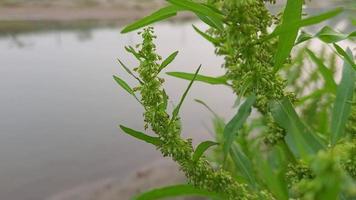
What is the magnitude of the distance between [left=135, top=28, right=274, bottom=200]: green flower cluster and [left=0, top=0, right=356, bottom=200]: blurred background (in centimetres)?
34

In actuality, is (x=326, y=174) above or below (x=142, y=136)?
below

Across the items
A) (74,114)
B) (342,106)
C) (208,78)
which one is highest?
(74,114)

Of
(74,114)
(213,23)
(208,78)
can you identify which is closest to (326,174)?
(213,23)

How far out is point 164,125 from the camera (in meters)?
0.71

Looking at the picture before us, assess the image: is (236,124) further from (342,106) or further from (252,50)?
(342,106)

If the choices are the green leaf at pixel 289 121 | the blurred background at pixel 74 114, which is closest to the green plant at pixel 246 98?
the green leaf at pixel 289 121

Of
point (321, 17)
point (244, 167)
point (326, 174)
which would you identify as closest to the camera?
point (326, 174)

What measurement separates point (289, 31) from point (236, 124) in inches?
5.8

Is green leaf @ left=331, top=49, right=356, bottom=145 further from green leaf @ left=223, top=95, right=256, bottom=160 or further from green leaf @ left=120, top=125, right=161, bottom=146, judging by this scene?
green leaf @ left=120, top=125, right=161, bottom=146

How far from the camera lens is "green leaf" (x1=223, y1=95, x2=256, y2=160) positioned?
0.68 metres

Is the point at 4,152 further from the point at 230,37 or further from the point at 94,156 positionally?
the point at 230,37

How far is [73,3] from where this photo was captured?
46.0ft

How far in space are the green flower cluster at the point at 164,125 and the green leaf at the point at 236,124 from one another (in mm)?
55

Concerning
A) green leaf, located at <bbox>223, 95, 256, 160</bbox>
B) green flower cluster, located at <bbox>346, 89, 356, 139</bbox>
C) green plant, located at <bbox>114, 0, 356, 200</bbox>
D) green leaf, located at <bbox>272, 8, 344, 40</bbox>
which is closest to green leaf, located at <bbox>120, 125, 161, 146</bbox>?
green plant, located at <bbox>114, 0, 356, 200</bbox>
